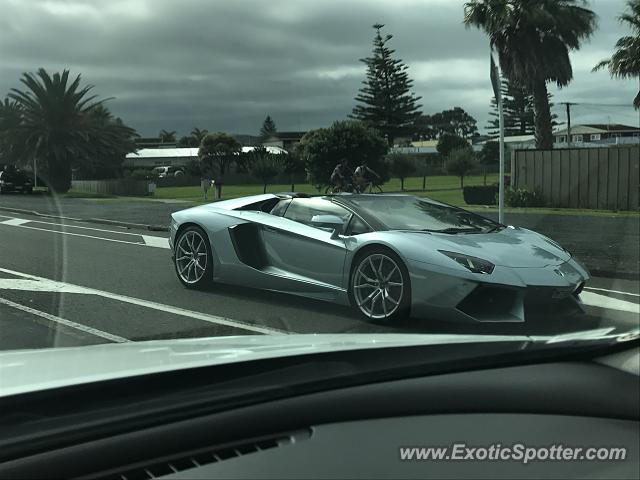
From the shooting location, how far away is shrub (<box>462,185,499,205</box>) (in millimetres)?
4422

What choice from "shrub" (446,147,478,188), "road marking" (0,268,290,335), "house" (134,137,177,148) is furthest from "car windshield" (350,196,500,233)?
"house" (134,137,177,148)

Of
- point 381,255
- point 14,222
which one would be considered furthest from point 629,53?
point 14,222

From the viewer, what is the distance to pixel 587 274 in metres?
3.70

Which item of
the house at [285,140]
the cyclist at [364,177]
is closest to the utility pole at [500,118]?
the cyclist at [364,177]

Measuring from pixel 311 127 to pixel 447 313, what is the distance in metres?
1.45

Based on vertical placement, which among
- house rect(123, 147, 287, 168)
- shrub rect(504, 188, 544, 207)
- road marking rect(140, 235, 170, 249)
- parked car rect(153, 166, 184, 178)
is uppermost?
house rect(123, 147, 287, 168)

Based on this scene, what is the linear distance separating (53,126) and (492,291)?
4.07 metres

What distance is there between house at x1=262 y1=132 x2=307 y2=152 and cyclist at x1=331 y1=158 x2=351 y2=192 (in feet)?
0.99

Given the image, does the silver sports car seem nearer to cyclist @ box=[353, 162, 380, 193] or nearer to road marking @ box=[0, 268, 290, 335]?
cyclist @ box=[353, 162, 380, 193]

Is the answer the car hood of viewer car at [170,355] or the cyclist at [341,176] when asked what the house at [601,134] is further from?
the cyclist at [341,176]

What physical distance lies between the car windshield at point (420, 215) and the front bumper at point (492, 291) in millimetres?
408

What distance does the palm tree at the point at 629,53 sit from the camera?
207 centimetres

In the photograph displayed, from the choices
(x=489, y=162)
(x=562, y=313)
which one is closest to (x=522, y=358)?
(x=562, y=313)

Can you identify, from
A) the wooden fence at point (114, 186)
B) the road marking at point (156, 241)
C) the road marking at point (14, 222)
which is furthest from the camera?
the road marking at point (14, 222)
